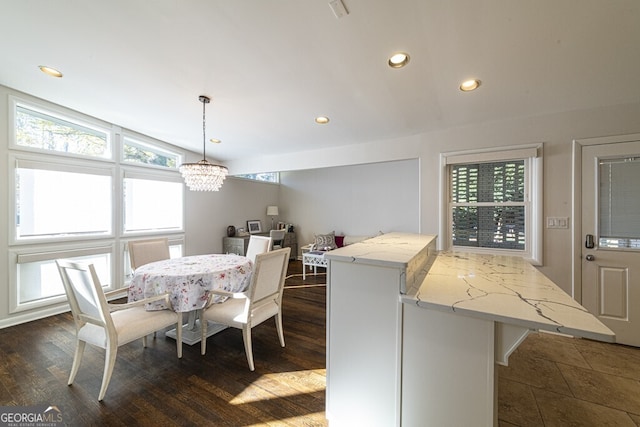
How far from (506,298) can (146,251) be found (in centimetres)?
354

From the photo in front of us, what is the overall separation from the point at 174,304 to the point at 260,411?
1.17 m

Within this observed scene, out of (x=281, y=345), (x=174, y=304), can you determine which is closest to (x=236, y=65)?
(x=174, y=304)

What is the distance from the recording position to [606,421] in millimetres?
1549

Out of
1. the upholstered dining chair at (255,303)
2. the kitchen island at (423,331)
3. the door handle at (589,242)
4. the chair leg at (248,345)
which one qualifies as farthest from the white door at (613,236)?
the chair leg at (248,345)

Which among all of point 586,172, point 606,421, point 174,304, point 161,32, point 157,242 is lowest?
point 606,421

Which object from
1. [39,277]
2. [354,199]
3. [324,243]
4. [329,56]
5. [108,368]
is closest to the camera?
[108,368]

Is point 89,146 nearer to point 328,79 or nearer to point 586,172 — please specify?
point 328,79

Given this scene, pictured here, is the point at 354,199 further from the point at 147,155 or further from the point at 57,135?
the point at 57,135

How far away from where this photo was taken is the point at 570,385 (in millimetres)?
1873

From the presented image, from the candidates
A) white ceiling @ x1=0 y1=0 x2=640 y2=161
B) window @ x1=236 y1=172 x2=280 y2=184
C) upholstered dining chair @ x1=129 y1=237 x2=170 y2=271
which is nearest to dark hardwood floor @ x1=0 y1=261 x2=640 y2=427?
upholstered dining chair @ x1=129 y1=237 x2=170 y2=271

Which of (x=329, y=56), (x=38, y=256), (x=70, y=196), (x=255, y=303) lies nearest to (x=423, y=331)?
(x=255, y=303)

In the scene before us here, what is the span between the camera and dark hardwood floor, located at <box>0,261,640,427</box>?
5.22 feet

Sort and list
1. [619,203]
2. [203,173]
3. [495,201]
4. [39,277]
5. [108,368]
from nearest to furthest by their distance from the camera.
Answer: [108,368] < [619,203] < [203,173] < [495,201] < [39,277]

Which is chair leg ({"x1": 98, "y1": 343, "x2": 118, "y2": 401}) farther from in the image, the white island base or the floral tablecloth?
the white island base
